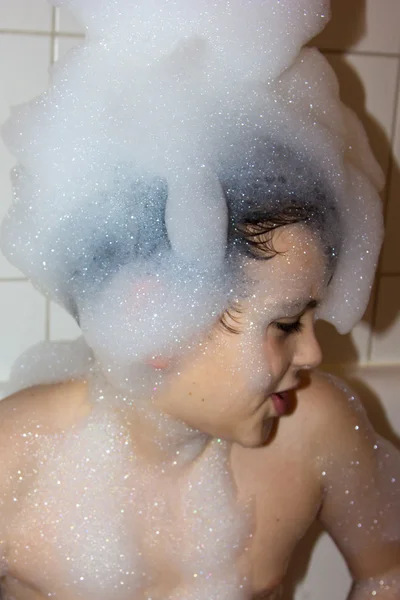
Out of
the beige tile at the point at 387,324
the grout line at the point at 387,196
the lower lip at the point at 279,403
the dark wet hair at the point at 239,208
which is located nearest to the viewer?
the dark wet hair at the point at 239,208

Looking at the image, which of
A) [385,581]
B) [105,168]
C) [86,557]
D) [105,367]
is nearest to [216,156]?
[105,168]

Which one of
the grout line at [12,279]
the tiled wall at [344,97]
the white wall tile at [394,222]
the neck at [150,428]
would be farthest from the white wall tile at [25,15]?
the white wall tile at [394,222]

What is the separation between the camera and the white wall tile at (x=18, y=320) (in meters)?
1.09

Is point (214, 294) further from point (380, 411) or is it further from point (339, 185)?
point (380, 411)

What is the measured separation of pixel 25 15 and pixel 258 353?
55 cm

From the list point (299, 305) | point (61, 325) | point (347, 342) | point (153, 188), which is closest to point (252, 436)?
point (299, 305)

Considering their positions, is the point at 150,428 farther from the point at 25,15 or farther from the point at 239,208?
the point at 25,15

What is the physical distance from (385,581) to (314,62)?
671mm

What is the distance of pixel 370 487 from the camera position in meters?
0.98

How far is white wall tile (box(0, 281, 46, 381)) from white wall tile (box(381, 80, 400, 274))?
0.57 metres

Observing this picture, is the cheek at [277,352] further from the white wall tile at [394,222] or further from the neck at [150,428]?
the white wall tile at [394,222]

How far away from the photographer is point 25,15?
97 centimetres

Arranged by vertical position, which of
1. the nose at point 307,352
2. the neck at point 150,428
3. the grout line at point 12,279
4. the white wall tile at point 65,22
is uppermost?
the white wall tile at point 65,22

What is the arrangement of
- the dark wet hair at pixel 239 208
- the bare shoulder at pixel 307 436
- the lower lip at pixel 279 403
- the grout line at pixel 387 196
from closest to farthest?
the dark wet hair at pixel 239 208
the lower lip at pixel 279 403
the bare shoulder at pixel 307 436
the grout line at pixel 387 196
